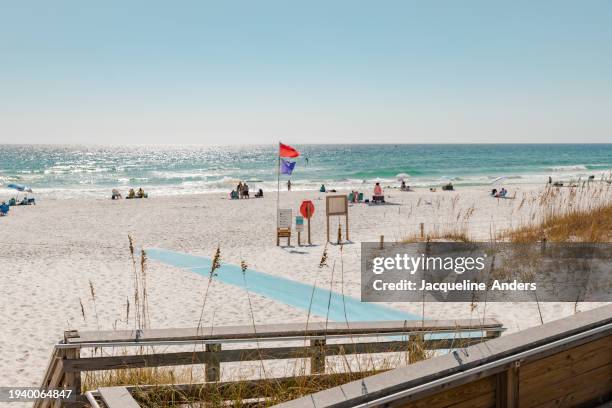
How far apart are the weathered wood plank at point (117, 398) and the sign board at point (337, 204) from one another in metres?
13.8

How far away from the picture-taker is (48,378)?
3.87 m

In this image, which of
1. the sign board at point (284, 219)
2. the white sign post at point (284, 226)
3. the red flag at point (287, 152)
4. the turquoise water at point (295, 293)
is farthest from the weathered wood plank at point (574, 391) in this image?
the red flag at point (287, 152)

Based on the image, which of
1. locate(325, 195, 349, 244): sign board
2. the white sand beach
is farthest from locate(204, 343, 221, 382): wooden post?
locate(325, 195, 349, 244): sign board

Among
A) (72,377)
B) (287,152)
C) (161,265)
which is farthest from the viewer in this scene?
(287,152)

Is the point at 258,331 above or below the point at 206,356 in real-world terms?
above

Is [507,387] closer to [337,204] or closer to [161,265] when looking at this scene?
[161,265]

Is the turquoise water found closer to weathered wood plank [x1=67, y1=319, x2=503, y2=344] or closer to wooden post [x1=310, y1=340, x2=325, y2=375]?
weathered wood plank [x1=67, y1=319, x2=503, y2=344]

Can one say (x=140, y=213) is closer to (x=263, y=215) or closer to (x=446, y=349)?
(x=263, y=215)

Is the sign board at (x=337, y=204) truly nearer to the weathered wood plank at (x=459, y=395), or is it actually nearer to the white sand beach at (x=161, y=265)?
the white sand beach at (x=161, y=265)

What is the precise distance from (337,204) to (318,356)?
13108 mm

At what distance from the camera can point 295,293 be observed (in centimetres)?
1084

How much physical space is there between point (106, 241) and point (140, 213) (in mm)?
8217

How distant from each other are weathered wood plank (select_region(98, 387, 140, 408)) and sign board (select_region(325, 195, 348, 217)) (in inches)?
542

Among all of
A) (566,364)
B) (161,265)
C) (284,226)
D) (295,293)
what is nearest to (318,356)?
(566,364)
